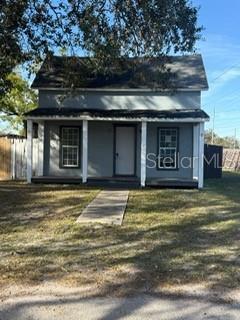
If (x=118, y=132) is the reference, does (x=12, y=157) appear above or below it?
below

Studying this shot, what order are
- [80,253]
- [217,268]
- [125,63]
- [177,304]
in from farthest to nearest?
[125,63], [80,253], [217,268], [177,304]

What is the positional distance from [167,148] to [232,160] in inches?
874

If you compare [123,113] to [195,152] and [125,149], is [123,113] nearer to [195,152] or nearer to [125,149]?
[125,149]

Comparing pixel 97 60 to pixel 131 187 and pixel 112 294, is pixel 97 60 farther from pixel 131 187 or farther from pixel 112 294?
pixel 112 294

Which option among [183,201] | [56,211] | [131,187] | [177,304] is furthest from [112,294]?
[131,187]

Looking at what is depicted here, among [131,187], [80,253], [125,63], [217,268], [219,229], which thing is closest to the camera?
[217,268]

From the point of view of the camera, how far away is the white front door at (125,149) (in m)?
21.1

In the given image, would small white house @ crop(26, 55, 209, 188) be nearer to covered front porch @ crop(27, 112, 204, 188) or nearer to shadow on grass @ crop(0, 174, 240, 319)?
covered front porch @ crop(27, 112, 204, 188)

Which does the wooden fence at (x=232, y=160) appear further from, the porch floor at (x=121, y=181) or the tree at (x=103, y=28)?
the tree at (x=103, y=28)

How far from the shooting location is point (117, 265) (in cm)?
700

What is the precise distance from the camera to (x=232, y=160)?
41750 mm

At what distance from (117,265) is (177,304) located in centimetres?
176

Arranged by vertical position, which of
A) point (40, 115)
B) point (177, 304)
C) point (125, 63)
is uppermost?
point (125, 63)

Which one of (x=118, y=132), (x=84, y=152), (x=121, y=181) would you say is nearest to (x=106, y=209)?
(x=84, y=152)
